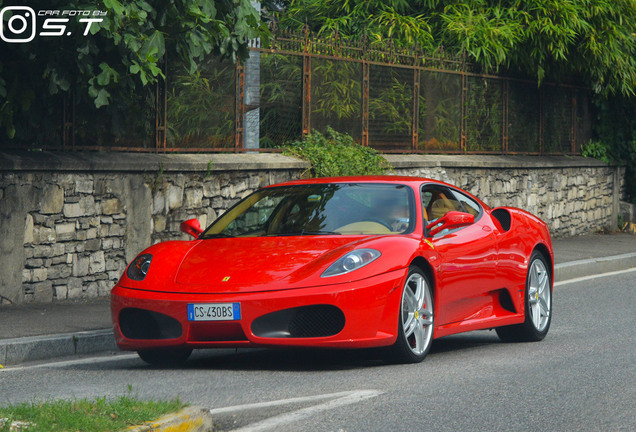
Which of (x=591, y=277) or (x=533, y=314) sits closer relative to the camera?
(x=533, y=314)

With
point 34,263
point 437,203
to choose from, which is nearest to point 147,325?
point 437,203

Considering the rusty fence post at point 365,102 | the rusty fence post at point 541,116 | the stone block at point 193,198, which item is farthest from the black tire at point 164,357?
the rusty fence post at point 541,116

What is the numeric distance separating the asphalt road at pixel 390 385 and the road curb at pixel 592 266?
19.5 feet

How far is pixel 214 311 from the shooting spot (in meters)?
6.86

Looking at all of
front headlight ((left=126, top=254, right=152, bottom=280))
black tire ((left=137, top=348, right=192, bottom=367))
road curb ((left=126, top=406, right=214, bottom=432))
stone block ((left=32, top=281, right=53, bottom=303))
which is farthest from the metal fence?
road curb ((left=126, top=406, right=214, bottom=432))

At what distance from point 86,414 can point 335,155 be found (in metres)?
10.6

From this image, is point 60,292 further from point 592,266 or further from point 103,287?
point 592,266

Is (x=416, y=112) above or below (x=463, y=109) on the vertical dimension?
below

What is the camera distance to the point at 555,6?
19.3 m

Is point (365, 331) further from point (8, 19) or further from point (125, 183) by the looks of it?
point (125, 183)

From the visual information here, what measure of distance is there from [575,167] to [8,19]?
49.2 feet

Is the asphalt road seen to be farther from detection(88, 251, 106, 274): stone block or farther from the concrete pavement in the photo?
detection(88, 251, 106, 274): stone block

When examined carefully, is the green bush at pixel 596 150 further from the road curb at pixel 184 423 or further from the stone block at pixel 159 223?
the road curb at pixel 184 423

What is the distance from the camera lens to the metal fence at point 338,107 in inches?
508
